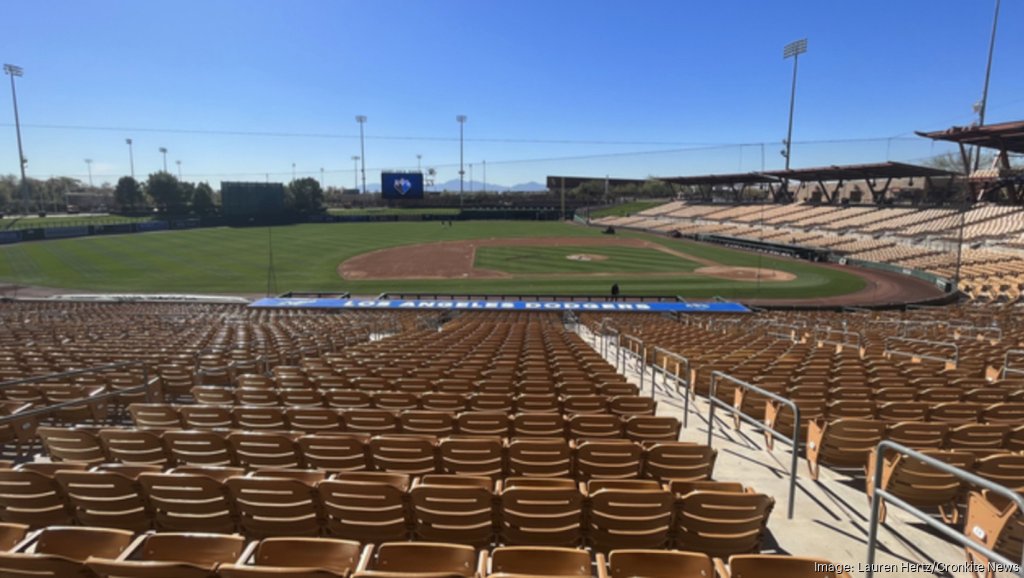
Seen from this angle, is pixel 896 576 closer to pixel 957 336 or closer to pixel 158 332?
pixel 957 336

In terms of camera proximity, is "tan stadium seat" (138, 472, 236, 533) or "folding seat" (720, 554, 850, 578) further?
"tan stadium seat" (138, 472, 236, 533)

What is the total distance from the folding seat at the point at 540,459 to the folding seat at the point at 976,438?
4764 millimetres

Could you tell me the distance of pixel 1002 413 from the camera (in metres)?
7.43

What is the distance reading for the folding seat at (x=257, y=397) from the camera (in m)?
8.39

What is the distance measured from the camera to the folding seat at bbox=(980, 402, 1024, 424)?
7297 mm

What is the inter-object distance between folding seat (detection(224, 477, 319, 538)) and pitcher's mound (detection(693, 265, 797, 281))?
137ft

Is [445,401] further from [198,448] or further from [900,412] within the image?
[900,412]

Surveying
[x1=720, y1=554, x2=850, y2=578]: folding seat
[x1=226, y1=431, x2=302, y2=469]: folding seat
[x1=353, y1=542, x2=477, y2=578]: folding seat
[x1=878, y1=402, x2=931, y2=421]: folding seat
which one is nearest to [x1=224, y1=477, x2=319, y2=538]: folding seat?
[x1=353, y1=542, x2=477, y2=578]: folding seat

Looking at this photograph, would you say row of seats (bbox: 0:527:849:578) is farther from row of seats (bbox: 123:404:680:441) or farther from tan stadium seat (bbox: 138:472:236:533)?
row of seats (bbox: 123:404:680:441)

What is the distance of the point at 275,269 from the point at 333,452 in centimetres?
4508

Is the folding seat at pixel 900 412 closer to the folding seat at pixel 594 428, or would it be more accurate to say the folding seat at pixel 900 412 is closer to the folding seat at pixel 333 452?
the folding seat at pixel 594 428

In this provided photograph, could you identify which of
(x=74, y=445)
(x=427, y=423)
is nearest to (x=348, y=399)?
(x=427, y=423)

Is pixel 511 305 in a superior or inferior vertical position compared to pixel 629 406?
inferior

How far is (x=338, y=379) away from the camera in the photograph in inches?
389
